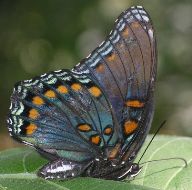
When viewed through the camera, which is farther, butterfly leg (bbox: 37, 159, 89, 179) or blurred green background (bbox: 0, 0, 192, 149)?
blurred green background (bbox: 0, 0, 192, 149)

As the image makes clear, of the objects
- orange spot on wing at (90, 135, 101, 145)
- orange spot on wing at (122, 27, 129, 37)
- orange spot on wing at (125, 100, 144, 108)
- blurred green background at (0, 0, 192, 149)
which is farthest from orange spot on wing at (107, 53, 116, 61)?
blurred green background at (0, 0, 192, 149)

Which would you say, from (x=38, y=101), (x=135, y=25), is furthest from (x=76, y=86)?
(x=135, y=25)

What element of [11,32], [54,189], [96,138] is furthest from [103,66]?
[11,32]

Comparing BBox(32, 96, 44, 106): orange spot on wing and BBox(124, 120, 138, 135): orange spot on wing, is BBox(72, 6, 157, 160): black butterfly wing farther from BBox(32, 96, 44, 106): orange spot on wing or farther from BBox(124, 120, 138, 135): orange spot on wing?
BBox(32, 96, 44, 106): orange spot on wing

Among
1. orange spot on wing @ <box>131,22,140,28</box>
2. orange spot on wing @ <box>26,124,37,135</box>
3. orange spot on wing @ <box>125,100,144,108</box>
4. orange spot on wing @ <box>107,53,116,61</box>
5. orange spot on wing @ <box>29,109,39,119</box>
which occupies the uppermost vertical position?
orange spot on wing @ <box>131,22,140,28</box>

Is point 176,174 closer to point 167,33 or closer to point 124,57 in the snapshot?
point 124,57

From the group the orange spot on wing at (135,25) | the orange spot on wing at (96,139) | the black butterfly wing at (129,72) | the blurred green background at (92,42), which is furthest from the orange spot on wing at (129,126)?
the blurred green background at (92,42)

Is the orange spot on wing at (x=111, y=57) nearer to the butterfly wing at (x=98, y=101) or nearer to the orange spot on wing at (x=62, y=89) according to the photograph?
the butterfly wing at (x=98, y=101)
